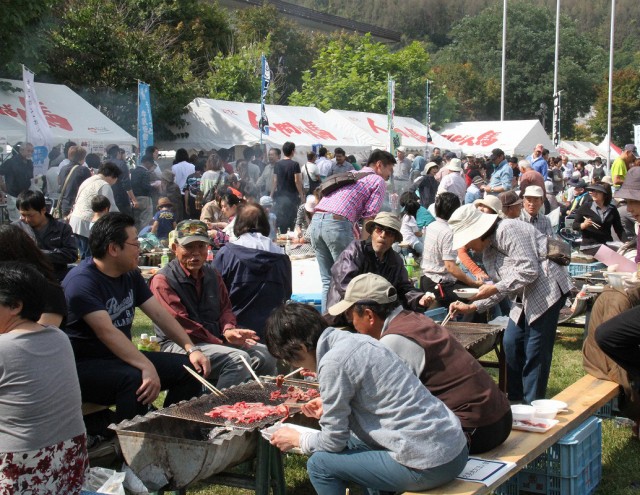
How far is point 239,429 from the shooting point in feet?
13.4

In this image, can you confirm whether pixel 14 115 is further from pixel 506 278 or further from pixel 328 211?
pixel 506 278

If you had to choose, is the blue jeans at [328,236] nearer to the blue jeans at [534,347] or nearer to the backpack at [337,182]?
the backpack at [337,182]

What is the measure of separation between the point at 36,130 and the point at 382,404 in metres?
12.5

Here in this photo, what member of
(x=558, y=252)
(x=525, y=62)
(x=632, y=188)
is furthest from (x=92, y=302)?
(x=525, y=62)

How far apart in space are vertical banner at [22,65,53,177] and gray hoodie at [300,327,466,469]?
12.1 meters

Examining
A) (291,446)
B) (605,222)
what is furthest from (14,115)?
(291,446)

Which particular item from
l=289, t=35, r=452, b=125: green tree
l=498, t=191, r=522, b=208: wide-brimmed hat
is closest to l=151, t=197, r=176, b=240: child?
l=498, t=191, r=522, b=208: wide-brimmed hat

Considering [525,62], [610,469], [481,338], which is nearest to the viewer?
[610,469]

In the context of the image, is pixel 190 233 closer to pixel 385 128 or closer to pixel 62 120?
pixel 62 120

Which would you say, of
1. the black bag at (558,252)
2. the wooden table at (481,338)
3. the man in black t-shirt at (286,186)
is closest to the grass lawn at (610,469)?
the wooden table at (481,338)

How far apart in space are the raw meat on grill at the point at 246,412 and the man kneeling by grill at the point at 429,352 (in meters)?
0.70

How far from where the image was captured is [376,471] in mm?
3654

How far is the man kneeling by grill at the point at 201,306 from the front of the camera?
561 cm

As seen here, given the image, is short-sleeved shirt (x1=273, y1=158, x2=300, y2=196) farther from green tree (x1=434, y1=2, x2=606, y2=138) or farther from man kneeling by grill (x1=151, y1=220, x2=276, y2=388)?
green tree (x1=434, y1=2, x2=606, y2=138)
